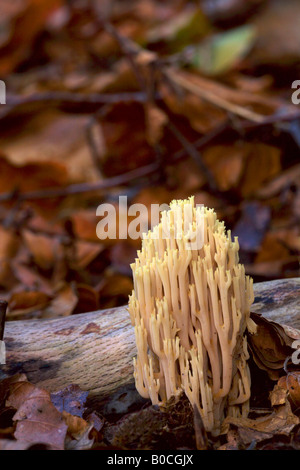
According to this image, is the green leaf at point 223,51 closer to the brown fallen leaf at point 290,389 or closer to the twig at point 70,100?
the twig at point 70,100

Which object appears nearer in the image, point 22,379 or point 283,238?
point 22,379

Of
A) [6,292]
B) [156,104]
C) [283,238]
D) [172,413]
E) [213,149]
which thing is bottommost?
[172,413]

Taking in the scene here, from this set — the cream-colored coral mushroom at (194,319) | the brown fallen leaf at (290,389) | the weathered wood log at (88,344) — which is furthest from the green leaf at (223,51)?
the brown fallen leaf at (290,389)

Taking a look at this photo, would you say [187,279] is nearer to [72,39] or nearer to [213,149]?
[213,149]

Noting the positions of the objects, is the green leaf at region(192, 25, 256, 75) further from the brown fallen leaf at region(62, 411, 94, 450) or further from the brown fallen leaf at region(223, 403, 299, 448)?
the brown fallen leaf at region(62, 411, 94, 450)

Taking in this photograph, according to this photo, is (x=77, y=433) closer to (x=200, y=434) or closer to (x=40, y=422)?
(x=40, y=422)

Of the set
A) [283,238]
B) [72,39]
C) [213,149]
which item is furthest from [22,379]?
[72,39]
